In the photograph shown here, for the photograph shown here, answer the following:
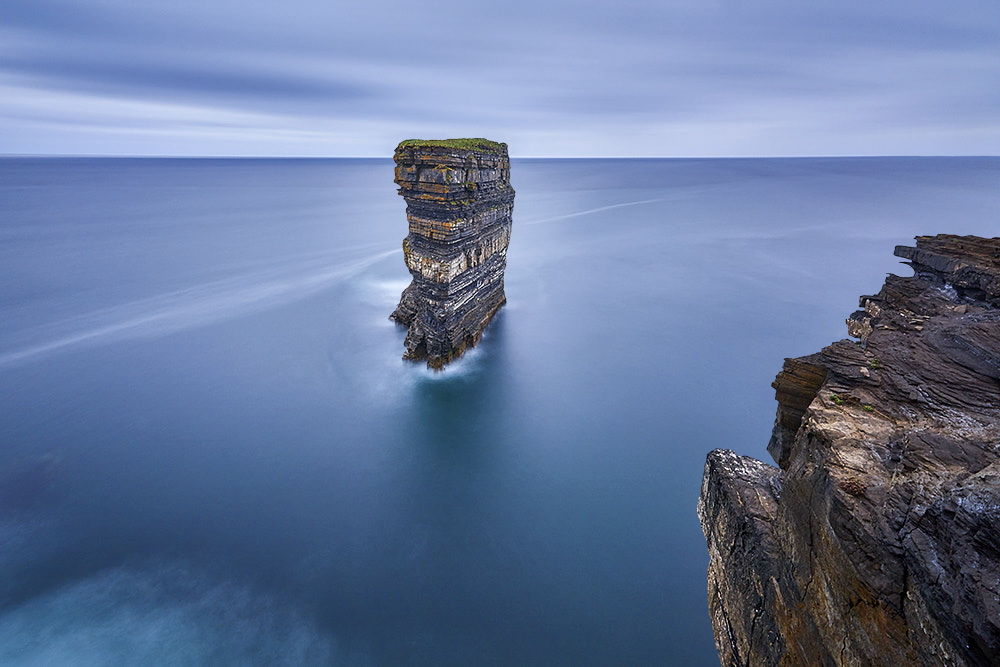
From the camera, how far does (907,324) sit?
668 cm

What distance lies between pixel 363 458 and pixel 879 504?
18425 mm

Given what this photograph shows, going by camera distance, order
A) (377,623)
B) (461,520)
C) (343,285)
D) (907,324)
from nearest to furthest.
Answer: (907,324) → (377,623) → (461,520) → (343,285)

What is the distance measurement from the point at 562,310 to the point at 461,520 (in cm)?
2148

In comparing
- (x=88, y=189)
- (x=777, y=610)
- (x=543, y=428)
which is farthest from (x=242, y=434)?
(x=88, y=189)

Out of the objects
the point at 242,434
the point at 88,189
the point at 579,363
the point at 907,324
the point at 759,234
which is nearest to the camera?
the point at 907,324

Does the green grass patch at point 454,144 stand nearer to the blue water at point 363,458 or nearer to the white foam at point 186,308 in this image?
the blue water at point 363,458

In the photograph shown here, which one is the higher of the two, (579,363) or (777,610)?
(777,610)

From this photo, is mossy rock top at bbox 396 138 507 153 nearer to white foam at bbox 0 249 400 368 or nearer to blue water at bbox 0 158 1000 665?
blue water at bbox 0 158 1000 665

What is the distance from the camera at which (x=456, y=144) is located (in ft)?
71.8

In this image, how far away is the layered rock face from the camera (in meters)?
20.8

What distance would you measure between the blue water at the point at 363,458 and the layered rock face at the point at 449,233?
7.72 feet

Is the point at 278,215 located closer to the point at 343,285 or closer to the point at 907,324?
the point at 343,285

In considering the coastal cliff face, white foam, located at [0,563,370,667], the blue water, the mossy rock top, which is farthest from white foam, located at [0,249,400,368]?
the coastal cliff face

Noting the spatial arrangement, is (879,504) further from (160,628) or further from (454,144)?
(454,144)
